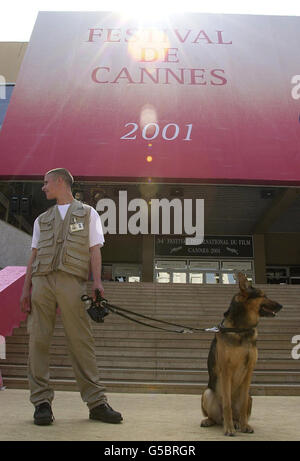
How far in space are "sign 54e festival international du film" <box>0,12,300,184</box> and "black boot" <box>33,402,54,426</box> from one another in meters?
9.31

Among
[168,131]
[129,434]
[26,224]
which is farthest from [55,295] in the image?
[26,224]

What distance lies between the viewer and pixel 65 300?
2865 mm

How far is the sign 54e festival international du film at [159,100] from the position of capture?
11914 millimetres

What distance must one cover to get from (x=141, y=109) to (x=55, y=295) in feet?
35.2

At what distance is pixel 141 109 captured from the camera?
12781 millimetres

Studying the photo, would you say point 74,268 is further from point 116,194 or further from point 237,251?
point 237,251

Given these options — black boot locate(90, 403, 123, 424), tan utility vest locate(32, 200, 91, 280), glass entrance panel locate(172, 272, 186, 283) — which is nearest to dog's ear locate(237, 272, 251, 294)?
tan utility vest locate(32, 200, 91, 280)

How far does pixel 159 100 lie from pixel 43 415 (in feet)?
38.0

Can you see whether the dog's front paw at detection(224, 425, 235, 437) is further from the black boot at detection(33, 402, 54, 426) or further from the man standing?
the black boot at detection(33, 402, 54, 426)

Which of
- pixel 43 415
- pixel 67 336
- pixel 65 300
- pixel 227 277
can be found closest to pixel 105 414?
pixel 43 415

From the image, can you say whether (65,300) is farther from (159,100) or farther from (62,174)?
(159,100)

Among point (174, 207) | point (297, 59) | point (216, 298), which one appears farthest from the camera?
point (174, 207)

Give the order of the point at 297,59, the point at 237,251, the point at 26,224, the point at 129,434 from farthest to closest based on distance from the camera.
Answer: the point at 237,251 < the point at 26,224 < the point at 297,59 < the point at 129,434

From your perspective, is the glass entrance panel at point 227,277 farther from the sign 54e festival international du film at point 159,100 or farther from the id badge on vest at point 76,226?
the id badge on vest at point 76,226
